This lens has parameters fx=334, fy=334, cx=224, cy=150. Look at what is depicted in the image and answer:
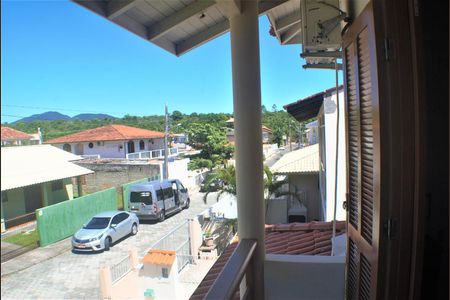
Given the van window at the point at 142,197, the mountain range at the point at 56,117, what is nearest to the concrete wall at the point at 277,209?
the mountain range at the point at 56,117

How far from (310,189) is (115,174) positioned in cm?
619

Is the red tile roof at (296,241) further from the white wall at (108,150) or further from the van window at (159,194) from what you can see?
the van window at (159,194)

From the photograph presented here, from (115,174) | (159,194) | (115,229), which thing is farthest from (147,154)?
(115,229)

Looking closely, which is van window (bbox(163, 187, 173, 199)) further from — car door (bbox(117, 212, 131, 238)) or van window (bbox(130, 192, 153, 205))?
car door (bbox(117, 212, 131, 238))

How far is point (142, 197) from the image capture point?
11039mm

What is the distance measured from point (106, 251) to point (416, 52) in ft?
31.8

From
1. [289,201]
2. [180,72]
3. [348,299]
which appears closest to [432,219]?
[348,299]

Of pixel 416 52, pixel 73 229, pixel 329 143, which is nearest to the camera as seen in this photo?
pixel 416 52

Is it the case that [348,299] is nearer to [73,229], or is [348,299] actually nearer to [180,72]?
[73,229]

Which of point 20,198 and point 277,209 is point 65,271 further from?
point 20,198

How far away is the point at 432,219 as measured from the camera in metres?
0.86

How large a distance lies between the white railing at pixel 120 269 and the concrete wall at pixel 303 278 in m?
6.68

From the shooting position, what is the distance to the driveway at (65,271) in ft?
21.8

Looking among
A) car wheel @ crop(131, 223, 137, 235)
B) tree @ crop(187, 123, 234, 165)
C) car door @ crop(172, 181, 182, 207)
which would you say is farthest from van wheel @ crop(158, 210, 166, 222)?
tree @ crop(187, 123, 234, 165)
